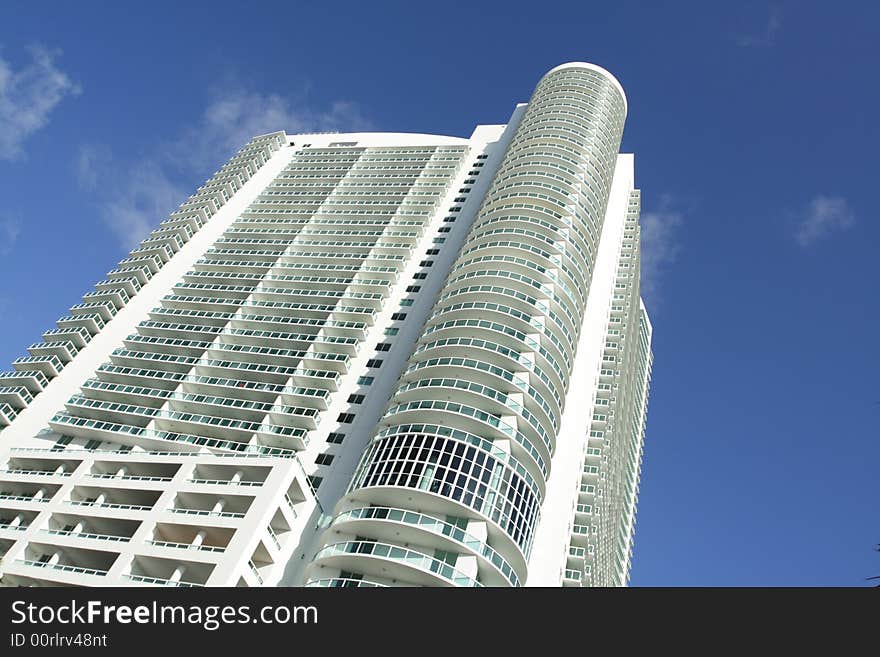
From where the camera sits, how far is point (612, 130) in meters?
106

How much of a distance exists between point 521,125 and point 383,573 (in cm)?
7517

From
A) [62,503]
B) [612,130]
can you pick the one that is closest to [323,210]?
[612,130]

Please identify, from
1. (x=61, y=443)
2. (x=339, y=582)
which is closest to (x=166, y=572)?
(x=339, y=582)

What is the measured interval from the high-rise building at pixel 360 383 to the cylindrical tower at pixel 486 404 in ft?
0.74

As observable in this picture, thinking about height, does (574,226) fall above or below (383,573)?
above

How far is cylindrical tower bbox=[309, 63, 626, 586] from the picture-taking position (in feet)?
164

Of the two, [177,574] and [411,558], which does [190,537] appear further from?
[411,558]

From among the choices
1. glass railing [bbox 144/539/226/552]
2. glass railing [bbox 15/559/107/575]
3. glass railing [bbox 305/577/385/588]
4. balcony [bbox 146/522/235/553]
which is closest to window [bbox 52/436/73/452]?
glass railing [bbox 15/559/107/575]

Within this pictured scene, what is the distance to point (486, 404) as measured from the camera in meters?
59.8

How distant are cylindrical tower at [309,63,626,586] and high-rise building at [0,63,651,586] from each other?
227 millimetres

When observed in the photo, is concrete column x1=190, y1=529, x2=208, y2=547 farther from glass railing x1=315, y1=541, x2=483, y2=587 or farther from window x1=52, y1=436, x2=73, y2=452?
→ window x1=52, y1=436, x2=73, y2=452

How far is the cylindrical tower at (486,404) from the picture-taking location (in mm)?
49844

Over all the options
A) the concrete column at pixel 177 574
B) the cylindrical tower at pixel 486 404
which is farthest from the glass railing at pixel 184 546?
the cylindrical tower at pixel 486 404
